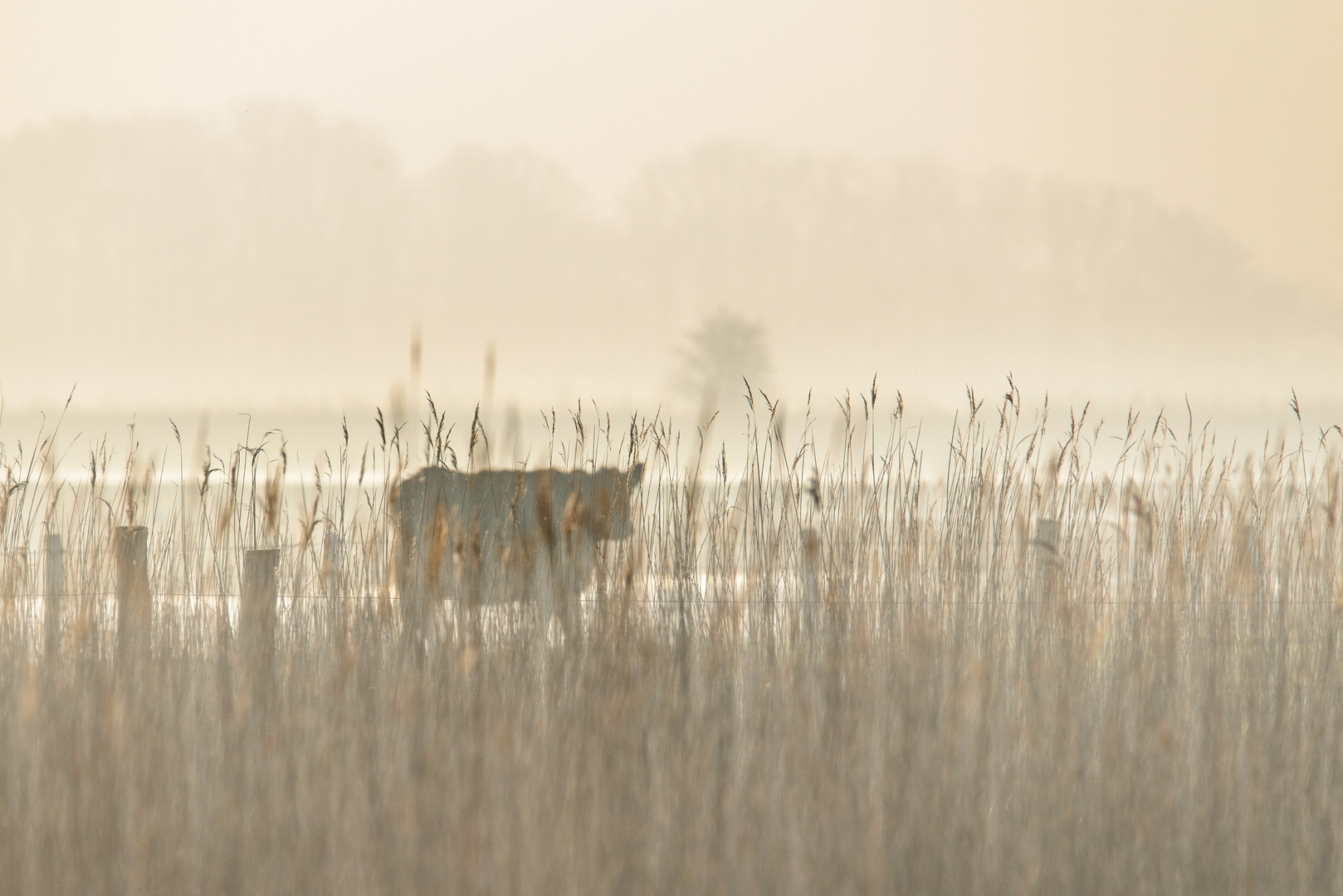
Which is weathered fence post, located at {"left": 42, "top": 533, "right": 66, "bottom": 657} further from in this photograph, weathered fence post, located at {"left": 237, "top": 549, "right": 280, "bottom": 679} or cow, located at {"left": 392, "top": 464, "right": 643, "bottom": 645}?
cow, located at {"left": 392, "top": 464, "right": 643, "bottom": 645}

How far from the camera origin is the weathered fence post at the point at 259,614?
2.25 m

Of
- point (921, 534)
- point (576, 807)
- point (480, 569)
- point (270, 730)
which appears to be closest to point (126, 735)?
point (270, 730)

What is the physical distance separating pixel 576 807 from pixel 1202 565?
1570 millimetres

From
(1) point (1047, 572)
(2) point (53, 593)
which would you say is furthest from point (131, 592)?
(1) point (1047, 572)

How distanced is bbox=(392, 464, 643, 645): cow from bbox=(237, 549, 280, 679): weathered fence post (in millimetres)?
300

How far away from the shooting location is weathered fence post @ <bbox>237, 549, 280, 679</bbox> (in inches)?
88.4

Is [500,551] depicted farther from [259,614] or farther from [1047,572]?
[1047,572]

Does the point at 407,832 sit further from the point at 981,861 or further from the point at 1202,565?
the point at 1202,565

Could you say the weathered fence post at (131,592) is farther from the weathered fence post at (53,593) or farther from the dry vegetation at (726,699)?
the weathered fence post at (53,593)

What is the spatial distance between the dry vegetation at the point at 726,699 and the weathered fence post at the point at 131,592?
3 cm

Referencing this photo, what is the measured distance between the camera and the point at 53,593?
97.4 inches

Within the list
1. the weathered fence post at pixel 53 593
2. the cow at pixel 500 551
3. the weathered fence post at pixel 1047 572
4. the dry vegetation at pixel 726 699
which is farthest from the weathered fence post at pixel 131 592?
the weathered fence post at pixel 1047 572

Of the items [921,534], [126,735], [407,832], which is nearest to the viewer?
[407,832]

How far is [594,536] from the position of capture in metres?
2.28
